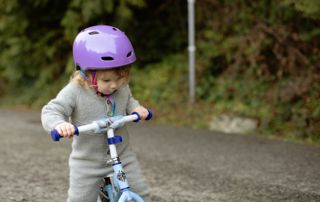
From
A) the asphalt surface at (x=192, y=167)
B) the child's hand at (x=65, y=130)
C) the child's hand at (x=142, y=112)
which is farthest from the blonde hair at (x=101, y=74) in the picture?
the asphalt surface at (x=192, y=167)

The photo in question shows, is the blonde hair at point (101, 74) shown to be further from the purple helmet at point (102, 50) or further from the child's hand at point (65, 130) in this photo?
the child's hand at point (65, 130)

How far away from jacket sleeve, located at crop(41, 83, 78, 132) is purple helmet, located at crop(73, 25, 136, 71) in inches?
6.8

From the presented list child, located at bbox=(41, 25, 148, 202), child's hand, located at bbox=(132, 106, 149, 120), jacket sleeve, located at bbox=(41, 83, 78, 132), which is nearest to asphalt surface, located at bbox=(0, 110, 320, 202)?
child, located at bbox=(41, 25, 148, 202)

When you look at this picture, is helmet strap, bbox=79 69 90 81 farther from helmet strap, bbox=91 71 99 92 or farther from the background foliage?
the background foliage

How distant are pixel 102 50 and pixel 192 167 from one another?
295cm

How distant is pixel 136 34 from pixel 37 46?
2168 millimetres

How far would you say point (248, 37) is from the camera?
28.5 ft

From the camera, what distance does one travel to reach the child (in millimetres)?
3123

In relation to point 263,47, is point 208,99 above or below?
below

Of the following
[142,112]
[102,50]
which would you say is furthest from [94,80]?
[142,112]

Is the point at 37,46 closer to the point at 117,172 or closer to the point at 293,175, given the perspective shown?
the point at 293,175

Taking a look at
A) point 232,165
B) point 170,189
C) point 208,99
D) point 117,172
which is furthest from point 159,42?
point 117,172

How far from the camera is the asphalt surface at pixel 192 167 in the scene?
482 cm

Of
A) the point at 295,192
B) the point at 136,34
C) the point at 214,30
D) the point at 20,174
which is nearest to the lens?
the point at 295,192
